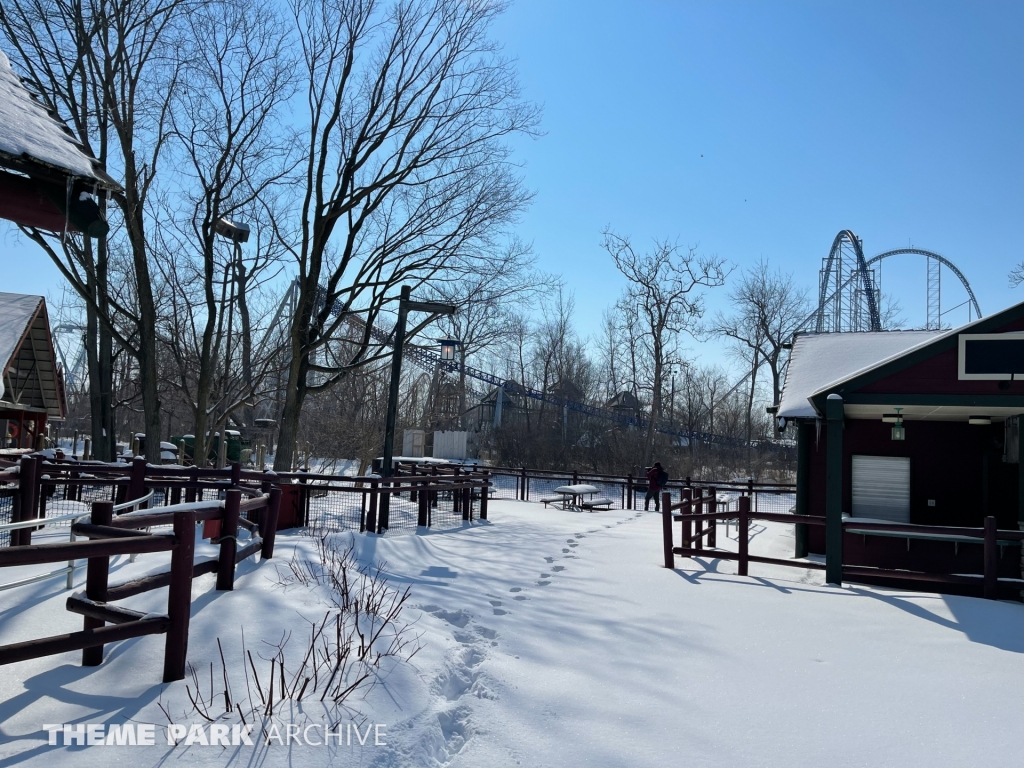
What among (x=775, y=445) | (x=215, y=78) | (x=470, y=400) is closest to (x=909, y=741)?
(x=215, y=78)

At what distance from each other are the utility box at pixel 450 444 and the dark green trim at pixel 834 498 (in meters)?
27.2

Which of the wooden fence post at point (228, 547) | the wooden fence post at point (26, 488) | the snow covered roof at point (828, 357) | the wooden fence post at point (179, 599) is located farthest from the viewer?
the snow covered roof at point (828, 357)

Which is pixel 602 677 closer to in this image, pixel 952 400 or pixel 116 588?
pixel 116 588

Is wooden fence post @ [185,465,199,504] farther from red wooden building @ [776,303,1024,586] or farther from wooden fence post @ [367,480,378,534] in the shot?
red wooden building @ [776,303,1024,586]

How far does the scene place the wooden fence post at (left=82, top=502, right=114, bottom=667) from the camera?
418 cm

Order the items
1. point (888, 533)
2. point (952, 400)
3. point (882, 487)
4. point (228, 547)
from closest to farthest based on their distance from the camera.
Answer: point (228, 547) < point (952, 400) < point (888, 533) < point (882, 487)

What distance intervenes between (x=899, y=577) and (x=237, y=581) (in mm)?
7942

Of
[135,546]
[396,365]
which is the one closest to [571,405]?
[396,365]

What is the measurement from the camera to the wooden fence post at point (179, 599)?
4090mm

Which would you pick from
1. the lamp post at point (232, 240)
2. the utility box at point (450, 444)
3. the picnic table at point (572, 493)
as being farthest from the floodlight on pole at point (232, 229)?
the utility box at point (450, 444)

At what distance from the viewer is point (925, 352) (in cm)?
977

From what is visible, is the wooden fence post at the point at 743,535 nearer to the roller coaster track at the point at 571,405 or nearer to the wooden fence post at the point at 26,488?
the wooden fence post at the point at 26,488

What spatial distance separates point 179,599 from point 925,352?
9623 millimetres

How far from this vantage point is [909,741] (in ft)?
14.2
